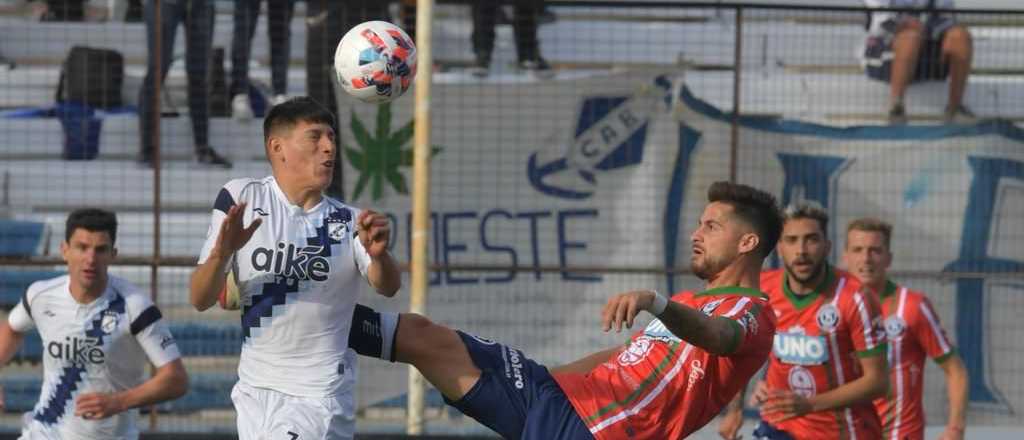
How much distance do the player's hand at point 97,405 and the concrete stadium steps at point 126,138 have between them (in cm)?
352

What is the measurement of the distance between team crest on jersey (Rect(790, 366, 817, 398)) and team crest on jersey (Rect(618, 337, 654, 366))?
1.68m

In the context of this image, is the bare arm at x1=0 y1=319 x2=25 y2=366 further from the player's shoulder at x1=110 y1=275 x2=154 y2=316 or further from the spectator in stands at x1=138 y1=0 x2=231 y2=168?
the spectator in stands at x1=138 y1=0 x2=231 y2=168

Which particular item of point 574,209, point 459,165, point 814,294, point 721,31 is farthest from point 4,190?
point 814,294

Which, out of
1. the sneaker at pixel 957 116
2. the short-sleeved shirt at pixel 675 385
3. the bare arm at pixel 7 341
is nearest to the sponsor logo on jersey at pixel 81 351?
the bare arm at pixel 7 341

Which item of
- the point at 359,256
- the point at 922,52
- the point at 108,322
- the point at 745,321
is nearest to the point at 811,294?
the point at 745,321

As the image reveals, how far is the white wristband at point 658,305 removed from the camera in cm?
499

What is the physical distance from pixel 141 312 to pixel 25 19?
21.5ft

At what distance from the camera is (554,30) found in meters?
12.3

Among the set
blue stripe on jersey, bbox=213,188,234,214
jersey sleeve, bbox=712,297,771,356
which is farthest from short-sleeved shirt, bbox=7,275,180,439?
jersey sleeve, bbox=712,297,771,356

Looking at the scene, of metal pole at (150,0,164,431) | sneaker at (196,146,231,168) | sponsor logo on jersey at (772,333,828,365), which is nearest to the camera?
sponsor logo on jersey at (772,333,828,365)

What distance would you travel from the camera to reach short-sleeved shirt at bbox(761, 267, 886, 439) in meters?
7.36

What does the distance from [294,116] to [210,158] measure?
518 cm

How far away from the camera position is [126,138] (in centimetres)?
1105

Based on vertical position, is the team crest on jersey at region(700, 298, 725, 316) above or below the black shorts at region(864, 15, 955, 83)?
below
